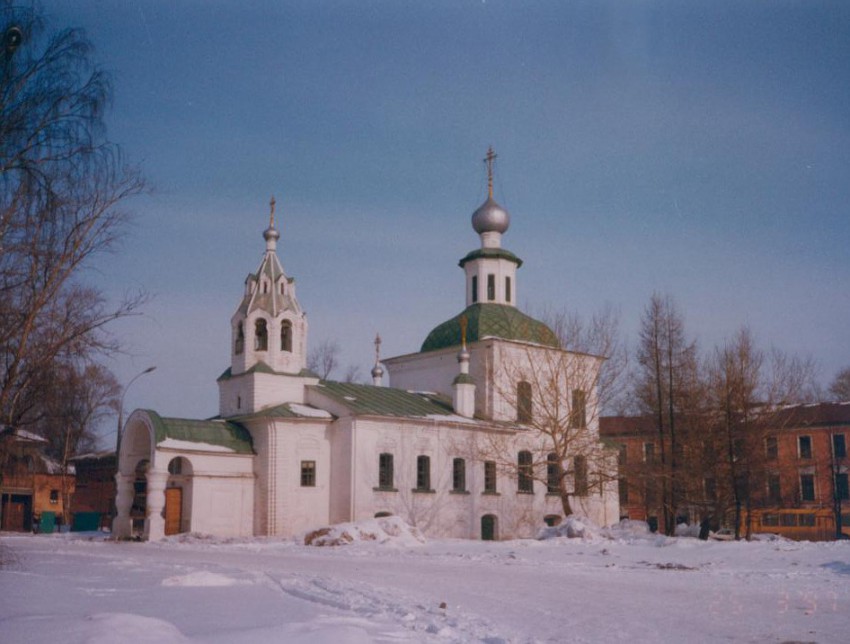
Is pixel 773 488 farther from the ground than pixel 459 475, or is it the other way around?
pixel 459 475

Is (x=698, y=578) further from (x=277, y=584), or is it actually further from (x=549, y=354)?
(x=549, y=354)

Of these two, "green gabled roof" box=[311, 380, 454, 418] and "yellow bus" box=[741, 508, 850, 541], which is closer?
"green gabled roof" box=[311, 380, 454, 418]

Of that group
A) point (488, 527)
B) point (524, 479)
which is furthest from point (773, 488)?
point (488, 527)

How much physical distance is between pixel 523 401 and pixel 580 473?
4.95m

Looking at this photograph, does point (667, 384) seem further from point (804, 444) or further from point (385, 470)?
point (804, 444)

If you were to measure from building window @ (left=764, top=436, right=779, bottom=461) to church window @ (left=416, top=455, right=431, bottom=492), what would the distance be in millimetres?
12701

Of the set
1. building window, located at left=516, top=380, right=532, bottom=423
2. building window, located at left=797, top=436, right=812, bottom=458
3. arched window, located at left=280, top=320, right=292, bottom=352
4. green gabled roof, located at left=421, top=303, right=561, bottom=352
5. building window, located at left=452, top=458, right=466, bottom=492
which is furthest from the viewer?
building window, located at left=797, top=436, right=812, bottom=458

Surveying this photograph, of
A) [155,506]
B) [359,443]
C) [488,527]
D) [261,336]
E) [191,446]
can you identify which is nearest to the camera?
[155,506]

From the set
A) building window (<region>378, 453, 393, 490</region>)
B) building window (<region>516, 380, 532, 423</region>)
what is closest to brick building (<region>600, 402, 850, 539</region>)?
building window (<region>516, 380, 532, 423</region>)

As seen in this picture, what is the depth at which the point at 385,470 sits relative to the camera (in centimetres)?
3472

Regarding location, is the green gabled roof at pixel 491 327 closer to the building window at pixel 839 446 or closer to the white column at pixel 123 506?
the white column at pixel 123 506

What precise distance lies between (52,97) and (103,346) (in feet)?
19.0

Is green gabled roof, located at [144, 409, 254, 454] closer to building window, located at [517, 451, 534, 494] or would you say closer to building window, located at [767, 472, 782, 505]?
building window, located at [517, 451, 534, 494]

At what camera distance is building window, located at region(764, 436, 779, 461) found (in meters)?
32.8
